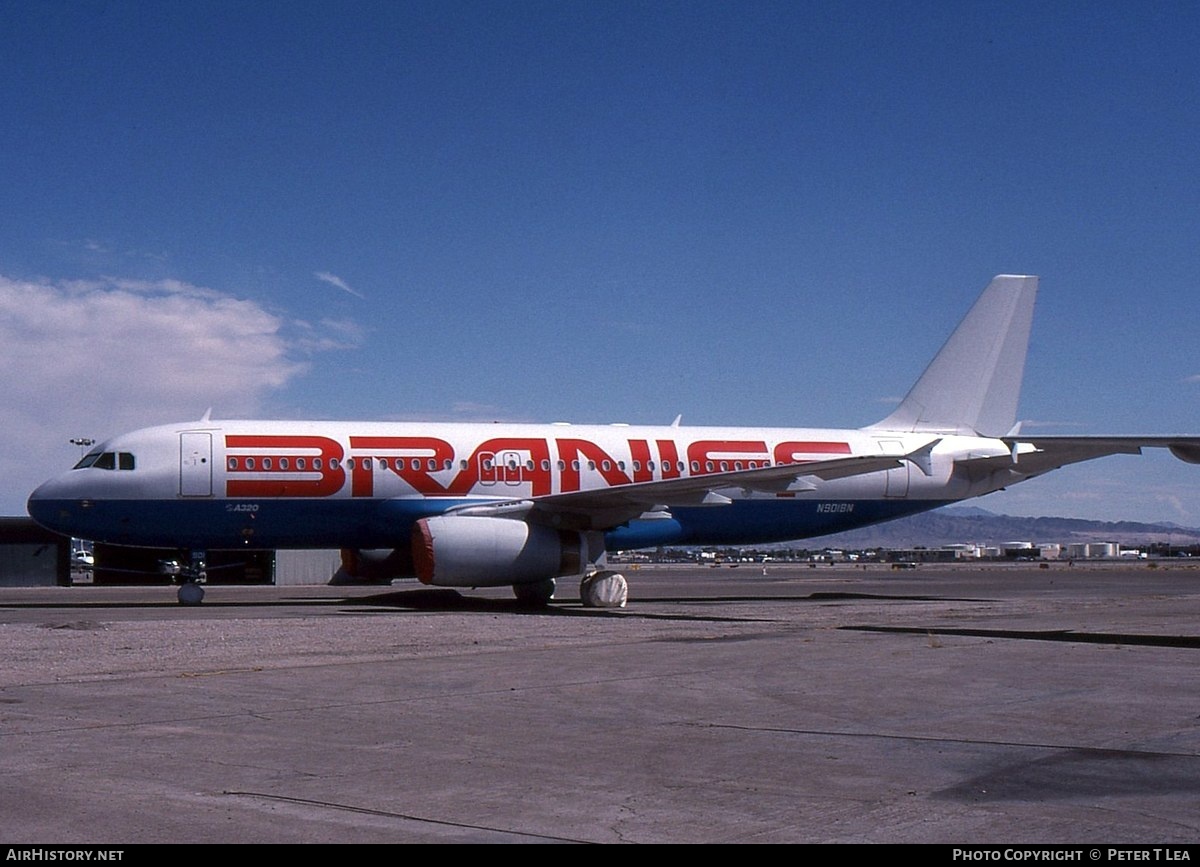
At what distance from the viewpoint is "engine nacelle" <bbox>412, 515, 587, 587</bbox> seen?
25328 millimetres

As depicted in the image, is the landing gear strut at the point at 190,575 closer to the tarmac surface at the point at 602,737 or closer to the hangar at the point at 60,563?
the tarmac surface at the point at 602,737

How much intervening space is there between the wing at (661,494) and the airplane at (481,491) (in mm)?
51

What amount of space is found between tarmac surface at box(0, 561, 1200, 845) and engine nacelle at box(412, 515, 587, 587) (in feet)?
21.8

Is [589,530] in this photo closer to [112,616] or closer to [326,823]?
[112,616]

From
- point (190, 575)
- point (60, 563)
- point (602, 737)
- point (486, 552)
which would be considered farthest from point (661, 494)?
point (60, 563)

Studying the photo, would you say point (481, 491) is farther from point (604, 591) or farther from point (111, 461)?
point (111, 461)

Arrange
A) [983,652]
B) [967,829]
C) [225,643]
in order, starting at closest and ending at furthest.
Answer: [967,829]
[983,652]
[225,643]

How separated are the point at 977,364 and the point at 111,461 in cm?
2307

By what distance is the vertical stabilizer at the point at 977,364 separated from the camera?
34500 mm

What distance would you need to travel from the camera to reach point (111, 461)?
1065 inches

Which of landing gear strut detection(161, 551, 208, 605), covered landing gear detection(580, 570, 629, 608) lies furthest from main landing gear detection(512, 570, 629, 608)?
landing gear strut detection(161, 551, 208, 605)

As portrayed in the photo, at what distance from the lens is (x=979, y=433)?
34.8 m
